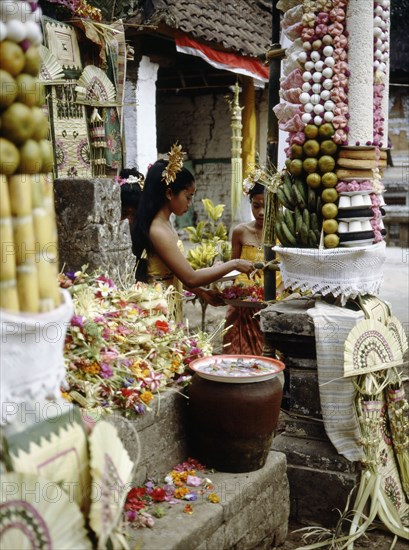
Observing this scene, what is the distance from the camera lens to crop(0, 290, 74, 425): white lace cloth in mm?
1836

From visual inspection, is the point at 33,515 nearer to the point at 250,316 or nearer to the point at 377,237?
the point at 377,237

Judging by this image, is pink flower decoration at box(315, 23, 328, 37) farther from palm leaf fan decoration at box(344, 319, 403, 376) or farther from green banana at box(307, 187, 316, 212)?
palm leaf fan decoration at box(344, 319, 403, 376)

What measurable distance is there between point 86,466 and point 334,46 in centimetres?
263

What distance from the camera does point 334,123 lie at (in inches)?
145

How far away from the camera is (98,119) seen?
5.15 metres

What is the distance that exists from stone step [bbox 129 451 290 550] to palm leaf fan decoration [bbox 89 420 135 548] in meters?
0.33

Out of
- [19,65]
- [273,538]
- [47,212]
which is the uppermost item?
[19,65]

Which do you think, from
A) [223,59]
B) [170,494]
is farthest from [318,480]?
[223,59]

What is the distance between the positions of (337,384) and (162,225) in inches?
58.1

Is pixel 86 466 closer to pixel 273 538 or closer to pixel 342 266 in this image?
pixel 273 538

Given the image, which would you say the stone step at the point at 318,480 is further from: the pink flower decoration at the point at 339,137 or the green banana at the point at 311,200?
the pink flower decoration at the point at 339,137

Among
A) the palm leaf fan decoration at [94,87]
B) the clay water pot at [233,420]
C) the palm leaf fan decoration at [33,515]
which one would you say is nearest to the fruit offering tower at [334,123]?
the clay water pot at [233,420]

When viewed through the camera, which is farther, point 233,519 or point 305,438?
point 305,438

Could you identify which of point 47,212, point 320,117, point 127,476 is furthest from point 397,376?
point 47,212
